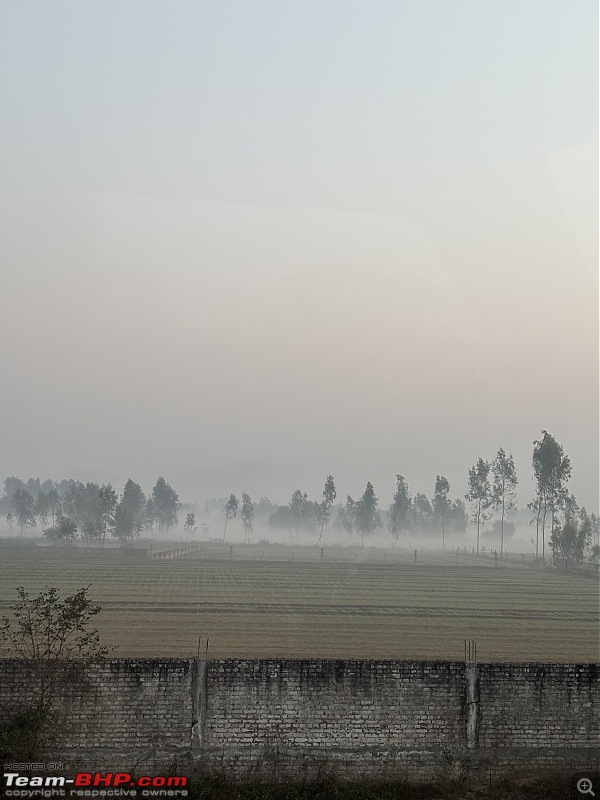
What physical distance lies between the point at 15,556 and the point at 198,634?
190ft

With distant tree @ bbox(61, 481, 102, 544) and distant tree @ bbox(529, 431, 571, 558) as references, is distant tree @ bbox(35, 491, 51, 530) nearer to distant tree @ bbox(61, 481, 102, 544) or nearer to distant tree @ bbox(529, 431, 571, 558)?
distant tree @ bbox(61, 481, 102, 544)

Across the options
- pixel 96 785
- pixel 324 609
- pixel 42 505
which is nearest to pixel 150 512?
pixel 42 505

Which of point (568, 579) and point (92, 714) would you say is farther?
point (568, 579)

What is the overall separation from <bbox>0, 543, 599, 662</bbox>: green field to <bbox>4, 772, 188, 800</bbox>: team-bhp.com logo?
9502 millimetres

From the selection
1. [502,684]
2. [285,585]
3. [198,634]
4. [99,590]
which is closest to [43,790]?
[502,684]

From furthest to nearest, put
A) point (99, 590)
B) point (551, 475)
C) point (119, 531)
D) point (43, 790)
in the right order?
point (119, 531) → point (551, 475) → point (99, 590) → point (43, 790)

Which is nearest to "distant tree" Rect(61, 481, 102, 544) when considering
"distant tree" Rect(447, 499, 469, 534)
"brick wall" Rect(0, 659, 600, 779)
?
"distant tree" Rect(447, 499, 469, 534)

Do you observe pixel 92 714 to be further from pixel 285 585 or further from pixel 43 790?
pixel 285 585

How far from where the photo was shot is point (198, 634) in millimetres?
32562

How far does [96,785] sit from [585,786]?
12757mm

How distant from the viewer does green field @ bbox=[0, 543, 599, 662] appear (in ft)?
101

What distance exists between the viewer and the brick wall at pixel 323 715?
18.0 m

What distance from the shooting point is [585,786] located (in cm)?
1850

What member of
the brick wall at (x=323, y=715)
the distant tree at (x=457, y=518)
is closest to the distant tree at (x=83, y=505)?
the distant tree at (x=457, y=518)
